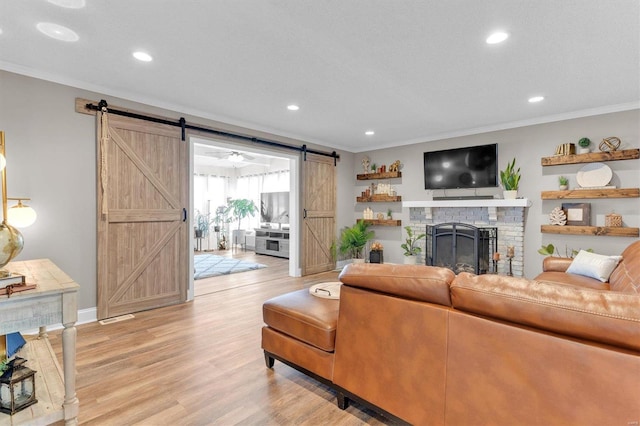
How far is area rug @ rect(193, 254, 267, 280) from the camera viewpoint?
582cm

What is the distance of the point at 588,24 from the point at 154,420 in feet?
12.6

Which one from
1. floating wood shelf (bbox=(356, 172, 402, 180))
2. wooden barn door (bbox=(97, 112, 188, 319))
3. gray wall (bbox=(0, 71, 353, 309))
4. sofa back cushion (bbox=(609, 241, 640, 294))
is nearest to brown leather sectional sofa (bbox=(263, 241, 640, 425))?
sofa back cushion (bbox=(609, 241, 640, 294))

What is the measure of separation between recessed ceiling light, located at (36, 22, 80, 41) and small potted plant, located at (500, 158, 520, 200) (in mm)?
5356

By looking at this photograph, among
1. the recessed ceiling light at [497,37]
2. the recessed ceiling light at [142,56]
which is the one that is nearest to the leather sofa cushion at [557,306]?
the recessed ceiling light at [497,37]

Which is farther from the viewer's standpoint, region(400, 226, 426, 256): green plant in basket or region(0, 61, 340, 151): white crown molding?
region(400, 226, 426, 256): green plant in basket

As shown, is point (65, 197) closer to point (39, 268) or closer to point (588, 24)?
point (39, 268)

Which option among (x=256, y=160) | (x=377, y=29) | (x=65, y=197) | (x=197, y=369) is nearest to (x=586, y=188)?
(x=377, y=29)

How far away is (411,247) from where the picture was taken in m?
5.79

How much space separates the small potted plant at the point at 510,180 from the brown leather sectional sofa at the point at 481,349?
11.9 feet

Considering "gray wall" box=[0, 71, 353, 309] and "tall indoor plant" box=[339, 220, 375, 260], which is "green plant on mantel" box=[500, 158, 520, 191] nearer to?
"tall indoor plant" box=[339, 220, 375, 260]

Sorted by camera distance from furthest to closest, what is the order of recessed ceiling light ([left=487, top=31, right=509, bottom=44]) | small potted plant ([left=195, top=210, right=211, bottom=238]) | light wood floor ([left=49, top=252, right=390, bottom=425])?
small potted plant ([left=195, top=210, right=211, bottom=238])
recessed ceiling light ([left=487, top=31, right=509, bottom=44])
light wood floor ([left=49, top=252, right=390, bottom=425])

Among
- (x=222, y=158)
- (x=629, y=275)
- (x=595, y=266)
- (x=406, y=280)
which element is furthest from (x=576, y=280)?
(x=222, y=158)

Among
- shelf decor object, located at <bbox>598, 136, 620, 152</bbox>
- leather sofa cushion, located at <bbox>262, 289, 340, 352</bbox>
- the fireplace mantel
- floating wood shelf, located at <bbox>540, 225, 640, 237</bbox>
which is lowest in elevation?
leather sofa cushion, located at <bbox>262, 289, 340, 352</bbox>

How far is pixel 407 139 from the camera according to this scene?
588 centimetres
